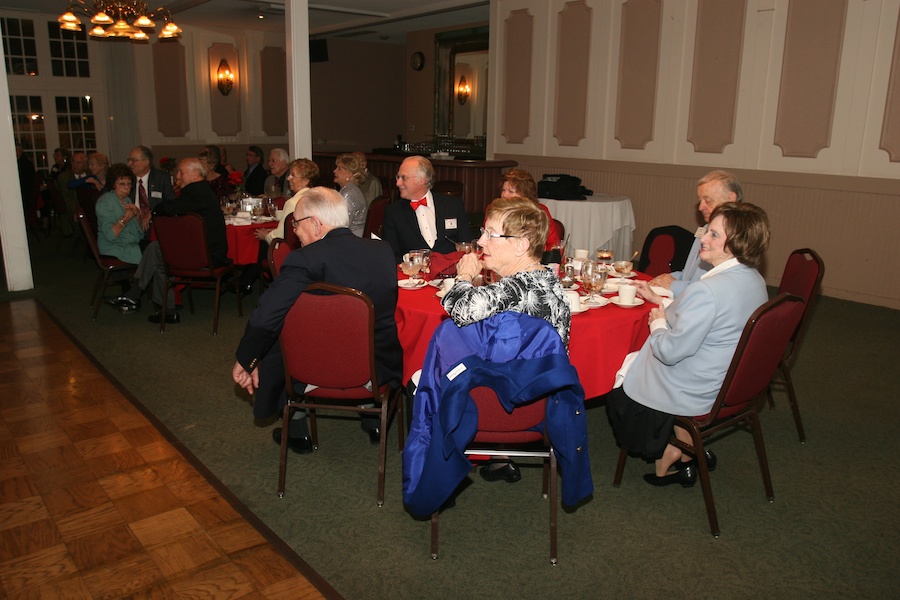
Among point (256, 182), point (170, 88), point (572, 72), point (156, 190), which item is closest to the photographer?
point (156, 190)

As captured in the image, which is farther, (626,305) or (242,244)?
(242,244)

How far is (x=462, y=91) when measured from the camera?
1345 centimetres

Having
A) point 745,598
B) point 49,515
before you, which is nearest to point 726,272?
point 745,598

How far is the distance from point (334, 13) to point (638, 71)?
589cm

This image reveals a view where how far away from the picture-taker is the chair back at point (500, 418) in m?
2.36

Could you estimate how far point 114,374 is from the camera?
178 inches

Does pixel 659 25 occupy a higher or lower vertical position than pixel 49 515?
Answer: higher

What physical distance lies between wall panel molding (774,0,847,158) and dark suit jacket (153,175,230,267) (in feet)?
17.4

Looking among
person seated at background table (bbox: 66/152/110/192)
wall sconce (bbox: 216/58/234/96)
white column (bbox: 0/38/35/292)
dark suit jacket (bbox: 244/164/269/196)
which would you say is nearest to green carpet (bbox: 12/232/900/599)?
white column (bbox: 0/38/35/292)

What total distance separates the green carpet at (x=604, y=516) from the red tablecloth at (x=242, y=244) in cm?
149

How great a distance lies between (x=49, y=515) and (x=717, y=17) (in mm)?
7187

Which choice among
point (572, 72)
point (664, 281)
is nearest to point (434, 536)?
point (664, 281)

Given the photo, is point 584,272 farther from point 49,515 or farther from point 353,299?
point 49,515

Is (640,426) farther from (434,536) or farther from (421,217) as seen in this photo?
(421,217)
